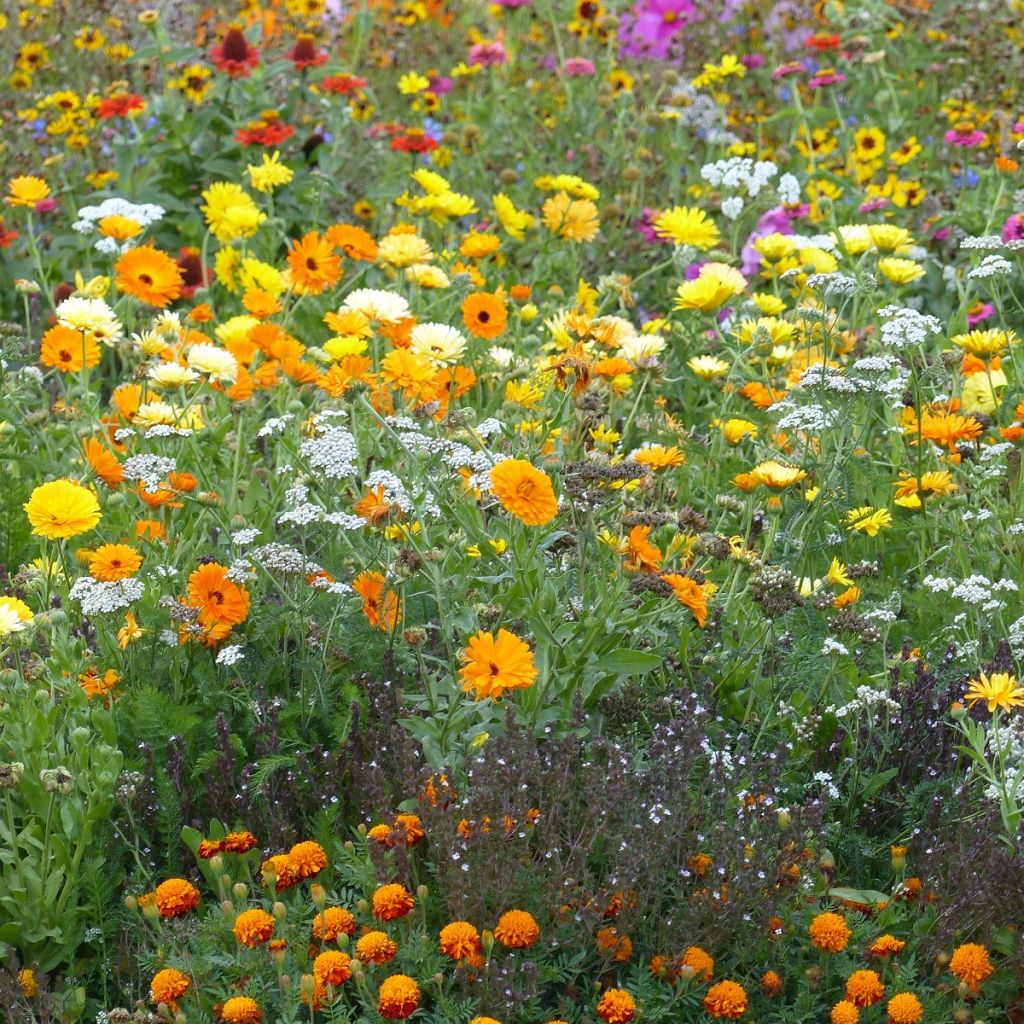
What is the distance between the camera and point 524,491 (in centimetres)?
232

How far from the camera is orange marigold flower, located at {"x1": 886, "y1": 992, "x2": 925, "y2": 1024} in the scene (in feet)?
6.75

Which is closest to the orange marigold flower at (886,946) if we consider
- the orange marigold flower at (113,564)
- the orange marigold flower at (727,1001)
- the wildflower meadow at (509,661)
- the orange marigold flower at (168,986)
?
the wildflower meadow at (509,661)

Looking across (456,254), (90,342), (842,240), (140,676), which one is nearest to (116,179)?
(456,254)

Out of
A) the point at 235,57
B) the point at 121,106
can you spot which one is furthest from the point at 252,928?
the point at 235,57

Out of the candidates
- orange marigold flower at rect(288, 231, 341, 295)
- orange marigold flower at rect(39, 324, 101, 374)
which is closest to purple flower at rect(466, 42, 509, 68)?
orange marigold flower at rect(288, 231, 341, 295)

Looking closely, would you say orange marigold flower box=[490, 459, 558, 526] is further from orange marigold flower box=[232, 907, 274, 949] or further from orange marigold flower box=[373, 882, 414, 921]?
orange marigold flower box=[232, 907, 274, 949]

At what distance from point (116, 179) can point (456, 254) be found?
1.74 meters

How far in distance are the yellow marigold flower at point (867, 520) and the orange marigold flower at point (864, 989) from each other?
1173 mm

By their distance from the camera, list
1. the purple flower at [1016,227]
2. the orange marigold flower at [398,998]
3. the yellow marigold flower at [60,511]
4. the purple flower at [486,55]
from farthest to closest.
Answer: the purple flower at [486,55], the purple flower at [1016,227], the yellow marigold flower at [60,511], the orange marigold flower at [398,998]

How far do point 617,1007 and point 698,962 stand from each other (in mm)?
166

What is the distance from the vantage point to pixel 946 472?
11.0 feet

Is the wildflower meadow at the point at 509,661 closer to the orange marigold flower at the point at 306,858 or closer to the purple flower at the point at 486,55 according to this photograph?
the orange marigold flower at the point at 306,858

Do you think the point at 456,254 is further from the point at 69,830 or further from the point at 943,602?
the point at 69,830

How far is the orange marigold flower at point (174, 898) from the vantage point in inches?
87.5
